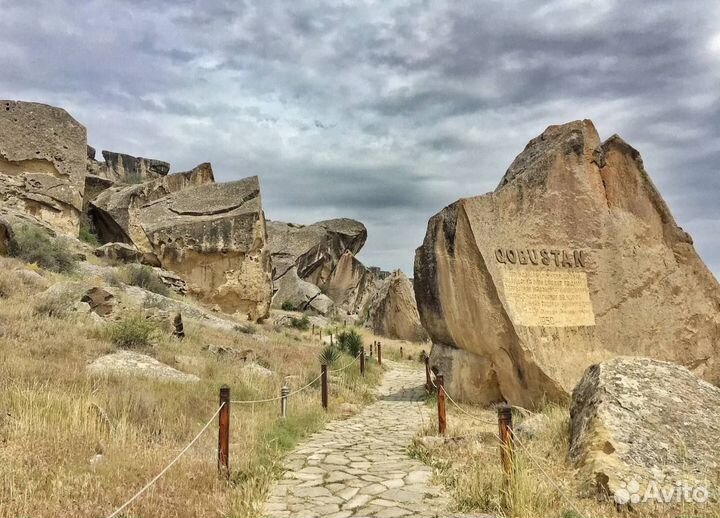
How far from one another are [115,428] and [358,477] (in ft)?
8.45

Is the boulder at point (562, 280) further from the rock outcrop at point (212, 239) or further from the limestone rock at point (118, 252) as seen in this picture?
the limestone rock at point (118, 252)

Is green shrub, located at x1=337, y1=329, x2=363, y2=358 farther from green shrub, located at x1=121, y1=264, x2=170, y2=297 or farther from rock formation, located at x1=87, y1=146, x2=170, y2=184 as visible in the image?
rock formation, located at x1=87, y1=146, x2=170, y2=184

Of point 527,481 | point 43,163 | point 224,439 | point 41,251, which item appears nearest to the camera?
point 527,481

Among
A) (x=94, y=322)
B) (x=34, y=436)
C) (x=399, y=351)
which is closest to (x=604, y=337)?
(x=34, y=436)

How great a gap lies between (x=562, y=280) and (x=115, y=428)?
7.17 m

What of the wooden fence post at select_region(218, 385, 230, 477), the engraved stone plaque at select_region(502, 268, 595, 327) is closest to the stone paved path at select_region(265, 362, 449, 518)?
the wooden fence post at select_region(218, 385, 230, 477)

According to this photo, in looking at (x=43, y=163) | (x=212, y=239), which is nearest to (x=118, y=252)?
(x=212, y=239)

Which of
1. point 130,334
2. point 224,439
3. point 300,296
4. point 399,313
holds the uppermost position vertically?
point 300,296

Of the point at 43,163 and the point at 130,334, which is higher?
the point at 43,163

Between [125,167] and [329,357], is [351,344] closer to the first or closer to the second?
[329,357]

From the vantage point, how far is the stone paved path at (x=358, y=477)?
4344mm

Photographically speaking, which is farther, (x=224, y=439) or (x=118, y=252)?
(x=118, y=252)

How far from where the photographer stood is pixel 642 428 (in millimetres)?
4363

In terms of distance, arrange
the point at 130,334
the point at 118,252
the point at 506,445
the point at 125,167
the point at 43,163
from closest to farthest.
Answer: the point at 506,445 → the point at 130,334 → the point at 118,252 → the point at 43,163 → the point at 125,167
